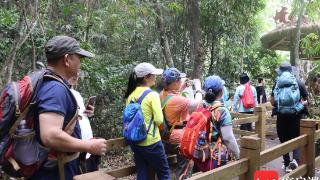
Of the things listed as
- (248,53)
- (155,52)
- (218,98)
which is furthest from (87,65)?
(248,53)

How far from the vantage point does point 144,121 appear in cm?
336

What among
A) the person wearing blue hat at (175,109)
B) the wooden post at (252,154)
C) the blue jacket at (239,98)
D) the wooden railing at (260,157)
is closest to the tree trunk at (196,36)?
the blue jacket at (239,98)

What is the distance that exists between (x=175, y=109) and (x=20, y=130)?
83.2 inches

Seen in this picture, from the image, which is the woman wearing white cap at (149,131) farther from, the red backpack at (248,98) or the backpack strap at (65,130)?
the red backpack at (248,98)

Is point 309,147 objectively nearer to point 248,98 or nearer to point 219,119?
point 219,119

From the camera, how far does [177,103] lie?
3.79 meters

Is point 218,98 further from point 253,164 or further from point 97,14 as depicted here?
point 97,14

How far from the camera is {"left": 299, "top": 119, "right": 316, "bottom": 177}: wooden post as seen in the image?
4258 millimetres

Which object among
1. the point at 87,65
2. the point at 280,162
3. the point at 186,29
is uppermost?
the point at 186,29

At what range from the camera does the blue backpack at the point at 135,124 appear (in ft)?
10.9

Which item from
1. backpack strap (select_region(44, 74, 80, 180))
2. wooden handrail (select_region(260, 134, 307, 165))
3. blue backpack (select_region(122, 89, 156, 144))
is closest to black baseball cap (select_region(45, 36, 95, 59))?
backpack strap (select_region(44, 74, 80, 180))

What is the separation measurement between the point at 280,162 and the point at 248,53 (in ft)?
32.5

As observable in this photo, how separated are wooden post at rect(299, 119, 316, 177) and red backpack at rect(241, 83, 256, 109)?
3257mm

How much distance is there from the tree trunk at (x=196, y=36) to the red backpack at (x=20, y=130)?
7625 millimetres
